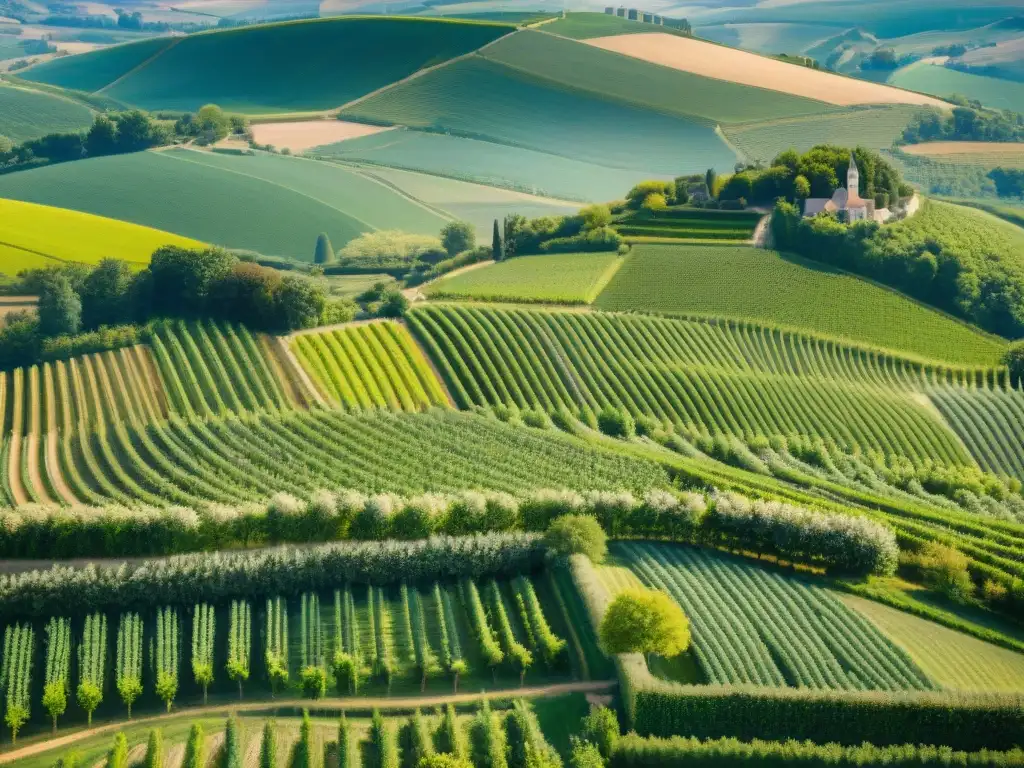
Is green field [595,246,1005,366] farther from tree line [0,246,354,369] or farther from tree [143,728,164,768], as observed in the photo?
tree [143,728,164,768]

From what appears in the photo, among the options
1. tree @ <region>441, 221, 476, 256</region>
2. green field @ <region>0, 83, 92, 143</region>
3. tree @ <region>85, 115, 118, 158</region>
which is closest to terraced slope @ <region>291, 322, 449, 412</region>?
tree @ <region>441, 221, 476, 256</region>

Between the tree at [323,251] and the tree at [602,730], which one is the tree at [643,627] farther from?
the tree at [323,251]

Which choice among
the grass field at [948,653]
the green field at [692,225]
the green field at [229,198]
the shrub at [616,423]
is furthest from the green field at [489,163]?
the grass field at [948,653]

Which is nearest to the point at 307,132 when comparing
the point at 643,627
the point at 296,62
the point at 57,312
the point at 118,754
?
the point at 296,62

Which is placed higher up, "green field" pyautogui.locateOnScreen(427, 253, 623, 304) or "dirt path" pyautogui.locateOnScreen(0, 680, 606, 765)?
"dirt path" pyautogui.locateOnScreen(0, 680, 606, 765)

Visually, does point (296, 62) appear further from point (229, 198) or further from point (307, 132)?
point (229, 198)

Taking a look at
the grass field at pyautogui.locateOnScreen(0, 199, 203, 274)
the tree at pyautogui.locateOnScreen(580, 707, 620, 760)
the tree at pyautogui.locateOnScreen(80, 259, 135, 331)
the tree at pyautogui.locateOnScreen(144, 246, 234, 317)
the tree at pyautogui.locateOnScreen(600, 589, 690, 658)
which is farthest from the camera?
the grass field at pyautogui.locateOnScreen(0, 199, 203, 274)

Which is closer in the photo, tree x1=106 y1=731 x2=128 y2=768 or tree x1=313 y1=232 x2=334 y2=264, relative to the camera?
tree x1=106 y1=731 x2=128 y2=768

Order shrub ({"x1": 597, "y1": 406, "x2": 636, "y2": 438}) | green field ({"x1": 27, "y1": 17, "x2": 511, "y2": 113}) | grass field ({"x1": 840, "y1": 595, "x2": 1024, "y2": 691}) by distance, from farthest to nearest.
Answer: green field ({"x1": 27, "y1": 17, "x2": 511, "y2": 113}) → shrub ({"x1": 597, "y1": 406, "x2": 636, "y2": 438}) → grass field ({"x1": 840, "y1": 595, "x2": 1024, "y2": 691})
